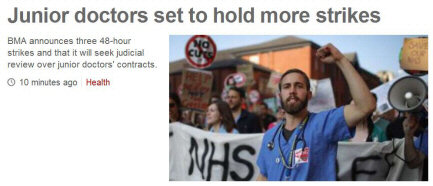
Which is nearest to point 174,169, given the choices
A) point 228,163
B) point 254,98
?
point 228,163

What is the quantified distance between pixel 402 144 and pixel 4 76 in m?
4.07

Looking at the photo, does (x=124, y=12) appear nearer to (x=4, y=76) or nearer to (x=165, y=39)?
(x=165, y=39)

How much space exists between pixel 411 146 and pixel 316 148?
1.31m

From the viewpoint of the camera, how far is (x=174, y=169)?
5648mm

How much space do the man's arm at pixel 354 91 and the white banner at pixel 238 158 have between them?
3.92ft

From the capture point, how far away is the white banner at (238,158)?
4480mm

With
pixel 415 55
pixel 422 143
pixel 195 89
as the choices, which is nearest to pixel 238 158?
pixel 422 143

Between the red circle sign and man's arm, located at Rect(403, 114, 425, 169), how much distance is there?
163 inches

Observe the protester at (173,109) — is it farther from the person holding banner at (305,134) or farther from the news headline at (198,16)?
the person holding banner at (305,134)

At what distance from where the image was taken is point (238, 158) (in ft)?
16.6

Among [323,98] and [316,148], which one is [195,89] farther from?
[316,148]

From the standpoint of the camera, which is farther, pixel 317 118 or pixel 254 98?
pixel 254 98

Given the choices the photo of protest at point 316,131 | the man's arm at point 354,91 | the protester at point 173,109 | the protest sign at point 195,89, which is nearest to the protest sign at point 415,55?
the photo of protest at point 316,131

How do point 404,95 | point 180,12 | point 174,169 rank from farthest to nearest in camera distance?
point 174,169 → point 180,12 → point 404,95
